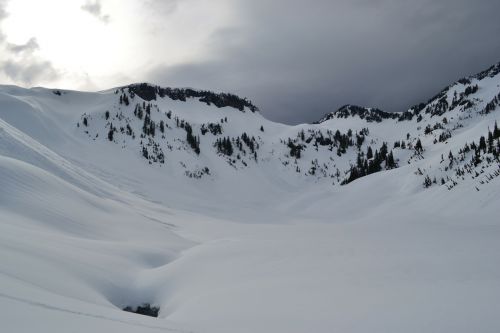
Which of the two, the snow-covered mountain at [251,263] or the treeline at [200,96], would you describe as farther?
the treeline at [200,96]

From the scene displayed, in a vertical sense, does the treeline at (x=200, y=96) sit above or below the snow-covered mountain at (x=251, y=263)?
above

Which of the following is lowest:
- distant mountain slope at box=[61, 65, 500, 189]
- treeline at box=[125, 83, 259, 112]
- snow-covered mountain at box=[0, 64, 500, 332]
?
snow-covered mountain at box=[0, 64, 500, 332]

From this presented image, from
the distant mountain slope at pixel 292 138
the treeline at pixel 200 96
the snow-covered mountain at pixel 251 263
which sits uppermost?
the treeline at pixel 200 96

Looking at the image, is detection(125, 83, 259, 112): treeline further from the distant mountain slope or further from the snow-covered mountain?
the snow-covered mountain

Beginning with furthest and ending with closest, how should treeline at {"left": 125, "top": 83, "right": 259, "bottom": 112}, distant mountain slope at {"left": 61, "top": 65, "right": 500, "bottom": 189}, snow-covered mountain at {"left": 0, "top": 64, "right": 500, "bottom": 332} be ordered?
1. treeline at {"left": 125, "top": 83, "right": 259, "bottom": 112}
2. distant mountain slope at {"left": 61, "top": 65, "right": 500, "bottom": 189}
3. snow-covered mountain at {"left": 0, "top": 64, "right": 500, "bottom": 332}

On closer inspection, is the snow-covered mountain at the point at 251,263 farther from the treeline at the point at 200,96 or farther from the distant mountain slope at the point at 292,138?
the treeline at the point at 200,96

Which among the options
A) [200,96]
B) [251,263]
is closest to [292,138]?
[200,96]

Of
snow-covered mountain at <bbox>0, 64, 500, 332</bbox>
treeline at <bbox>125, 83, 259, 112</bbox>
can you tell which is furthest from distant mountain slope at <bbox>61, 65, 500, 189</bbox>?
snow-covered mountain at <bbox>0, 64, 500, 332</bbox>

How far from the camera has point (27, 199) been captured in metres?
14.1

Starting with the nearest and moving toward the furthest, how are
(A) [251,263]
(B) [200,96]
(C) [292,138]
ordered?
1. (A) [251,263]
2. (C) [292,138]
3. (B) [200,96]

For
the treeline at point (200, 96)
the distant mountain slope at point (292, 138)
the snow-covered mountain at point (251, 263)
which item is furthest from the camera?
the treeline at point (200, 96)

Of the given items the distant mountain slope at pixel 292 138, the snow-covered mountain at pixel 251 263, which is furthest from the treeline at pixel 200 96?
the snow-covered mountain at pixel 251 263

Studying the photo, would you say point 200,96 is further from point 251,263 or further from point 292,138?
point 251,263

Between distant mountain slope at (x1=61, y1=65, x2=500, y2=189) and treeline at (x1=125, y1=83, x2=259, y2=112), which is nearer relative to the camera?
distant mountain slope at (x1=61, y1=65, x2=500, y2=189)
